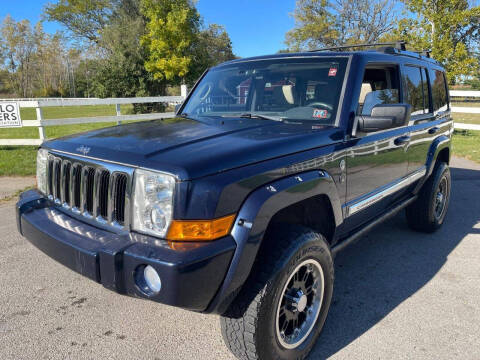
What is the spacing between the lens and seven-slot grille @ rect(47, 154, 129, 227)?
6.75ft

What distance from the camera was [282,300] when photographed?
2.28 m

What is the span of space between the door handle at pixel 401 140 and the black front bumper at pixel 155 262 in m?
2.10

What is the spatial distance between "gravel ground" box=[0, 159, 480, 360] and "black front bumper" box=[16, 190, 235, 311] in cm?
73

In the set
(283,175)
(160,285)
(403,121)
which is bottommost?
(160,285)

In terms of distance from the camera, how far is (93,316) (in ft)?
9.10

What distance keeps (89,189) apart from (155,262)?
2.57ft

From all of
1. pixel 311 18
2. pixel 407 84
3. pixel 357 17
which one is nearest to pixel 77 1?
pixel 311 18

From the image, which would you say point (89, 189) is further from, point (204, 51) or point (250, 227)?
point (204, 51)

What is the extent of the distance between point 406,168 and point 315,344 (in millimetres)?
1934

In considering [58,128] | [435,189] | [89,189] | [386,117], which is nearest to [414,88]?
[435,189]

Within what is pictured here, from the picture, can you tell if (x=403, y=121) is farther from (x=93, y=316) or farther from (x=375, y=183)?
(x=93, y=316)

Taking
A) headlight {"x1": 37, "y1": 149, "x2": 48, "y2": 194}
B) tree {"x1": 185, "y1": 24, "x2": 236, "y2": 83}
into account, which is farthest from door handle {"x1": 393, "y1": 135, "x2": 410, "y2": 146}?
tree {"x1": 185, "y1": 24, "x2": 236, "y2": 83}

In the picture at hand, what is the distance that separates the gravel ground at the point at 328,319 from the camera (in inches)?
95.6

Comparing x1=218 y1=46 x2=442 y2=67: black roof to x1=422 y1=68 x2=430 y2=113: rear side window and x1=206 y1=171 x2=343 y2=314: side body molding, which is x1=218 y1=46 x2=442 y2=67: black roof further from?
x1=206 y1=171 x2=343 y2=314: side body molding
